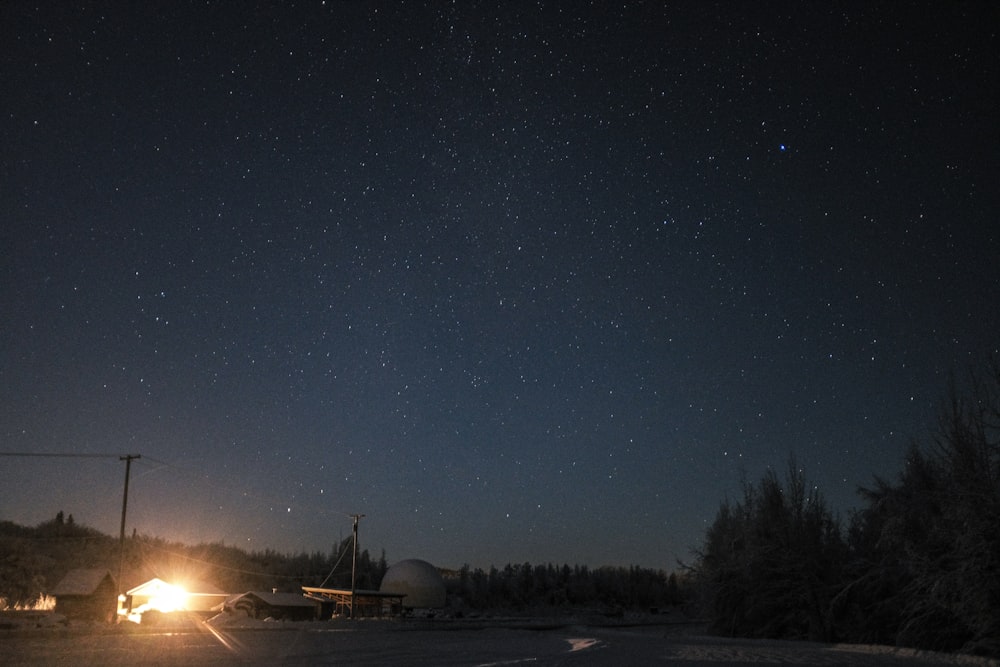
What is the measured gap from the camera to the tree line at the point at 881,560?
21906 mm

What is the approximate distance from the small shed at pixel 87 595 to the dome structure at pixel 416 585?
33.0m

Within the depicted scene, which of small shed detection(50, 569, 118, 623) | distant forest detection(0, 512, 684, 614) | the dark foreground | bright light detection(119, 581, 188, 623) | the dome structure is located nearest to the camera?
the dark foreground

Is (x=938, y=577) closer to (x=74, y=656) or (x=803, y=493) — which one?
(x=803, y=493)

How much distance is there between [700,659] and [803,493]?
761 inches

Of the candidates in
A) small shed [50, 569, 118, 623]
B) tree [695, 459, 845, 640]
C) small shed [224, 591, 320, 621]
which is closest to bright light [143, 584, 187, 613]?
small shed [224, 591, 320, 621]

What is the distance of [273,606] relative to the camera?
50.3 meters

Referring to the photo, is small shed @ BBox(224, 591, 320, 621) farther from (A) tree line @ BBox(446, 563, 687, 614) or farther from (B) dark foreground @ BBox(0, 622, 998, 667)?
(A) tree line @ BBox(446, 563, 687, 614)

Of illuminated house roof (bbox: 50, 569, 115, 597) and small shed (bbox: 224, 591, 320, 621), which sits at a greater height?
illuminated house roof (bbox: 50, 569, 115, 597)

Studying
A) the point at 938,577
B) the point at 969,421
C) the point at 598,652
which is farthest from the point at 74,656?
the point at 969,421

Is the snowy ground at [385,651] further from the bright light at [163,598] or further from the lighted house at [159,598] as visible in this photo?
the bright light at [163,598]

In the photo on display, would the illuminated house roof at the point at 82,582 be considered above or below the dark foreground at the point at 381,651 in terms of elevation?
above

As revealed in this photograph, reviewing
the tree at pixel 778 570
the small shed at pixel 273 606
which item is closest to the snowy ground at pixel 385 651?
the tree at pixel 778 570

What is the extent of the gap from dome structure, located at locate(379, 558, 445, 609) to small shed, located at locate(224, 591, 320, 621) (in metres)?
23.1

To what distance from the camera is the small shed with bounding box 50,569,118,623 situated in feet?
141
